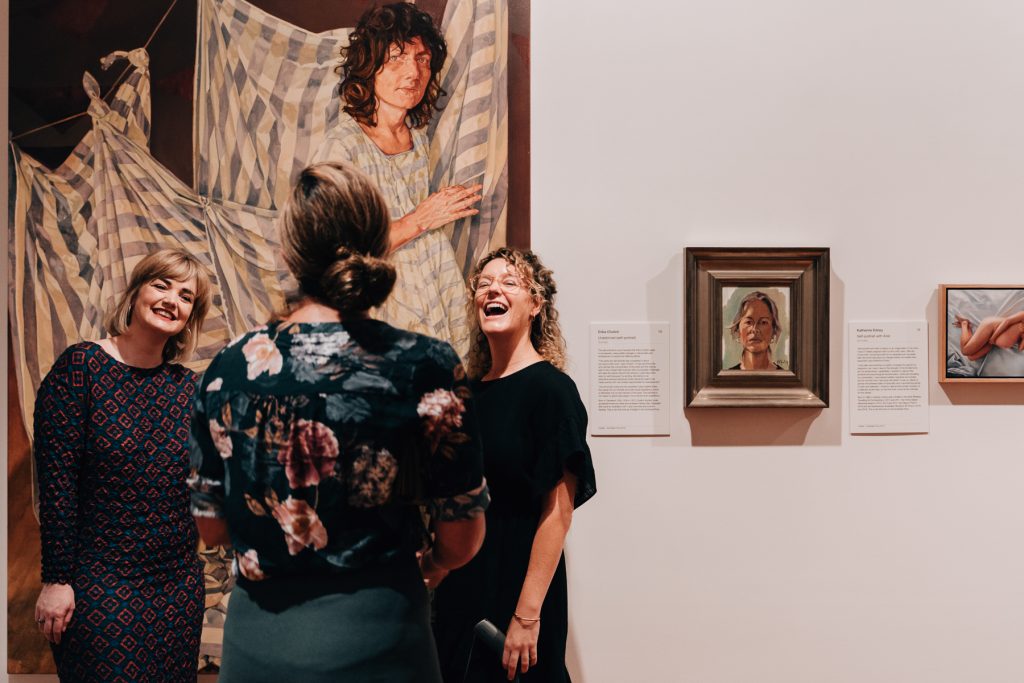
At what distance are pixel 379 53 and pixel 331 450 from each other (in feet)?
5.03

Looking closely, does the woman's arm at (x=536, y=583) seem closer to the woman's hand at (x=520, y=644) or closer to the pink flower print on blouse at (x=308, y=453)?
the woman's hand at (x=520, y=644)

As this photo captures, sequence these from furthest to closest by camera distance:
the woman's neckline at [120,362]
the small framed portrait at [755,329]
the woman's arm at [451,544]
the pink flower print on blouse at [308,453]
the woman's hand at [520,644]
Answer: the small framed portrait at [755,329]
the woman's neckline at [120,362]
the woman's hand at [520,644]
the woman's arm at [451,544]
the pink flower print on blouse at [308,453]

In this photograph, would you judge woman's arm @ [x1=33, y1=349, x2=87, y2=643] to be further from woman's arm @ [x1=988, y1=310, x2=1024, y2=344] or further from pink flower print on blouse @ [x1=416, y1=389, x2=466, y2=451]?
woman's arm @ [x1=988, y1=310, x2=1024, y2=344]

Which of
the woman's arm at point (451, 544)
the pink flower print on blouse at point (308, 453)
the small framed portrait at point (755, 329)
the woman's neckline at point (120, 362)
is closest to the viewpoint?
the pink flower print on blouse at point (308, 453)

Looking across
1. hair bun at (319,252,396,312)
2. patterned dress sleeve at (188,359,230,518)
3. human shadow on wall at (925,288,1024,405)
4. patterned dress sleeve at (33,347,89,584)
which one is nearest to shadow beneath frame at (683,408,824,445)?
human shadow on wall at (925,288,1024,405)

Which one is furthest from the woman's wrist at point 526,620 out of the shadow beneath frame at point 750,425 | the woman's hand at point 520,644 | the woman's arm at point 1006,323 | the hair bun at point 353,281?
the woman's arm at point 1006,323

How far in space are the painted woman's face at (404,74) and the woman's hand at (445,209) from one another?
0.98 ft

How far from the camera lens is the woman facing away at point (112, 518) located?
68.3 inches

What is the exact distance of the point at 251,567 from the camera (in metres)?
1.11

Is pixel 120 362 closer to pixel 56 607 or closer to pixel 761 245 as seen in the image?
pixel 56 607

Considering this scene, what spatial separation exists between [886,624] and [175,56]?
112 inches

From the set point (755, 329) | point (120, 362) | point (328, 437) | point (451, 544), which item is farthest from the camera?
point (755, 329)

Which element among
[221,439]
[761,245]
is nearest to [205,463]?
[221,439]

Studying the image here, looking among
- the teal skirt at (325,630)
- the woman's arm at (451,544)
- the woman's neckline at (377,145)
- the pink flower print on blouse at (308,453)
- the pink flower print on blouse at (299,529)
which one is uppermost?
the woman's neckline at (377,145)
